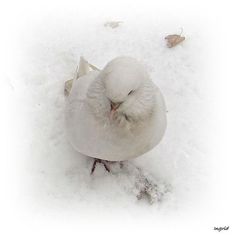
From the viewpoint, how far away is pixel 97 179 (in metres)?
3.90

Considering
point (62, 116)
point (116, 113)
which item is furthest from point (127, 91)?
point (62, 116)

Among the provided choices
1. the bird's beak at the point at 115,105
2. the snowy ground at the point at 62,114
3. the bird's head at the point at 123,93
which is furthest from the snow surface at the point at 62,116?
the bird's beak at the point at 115,105

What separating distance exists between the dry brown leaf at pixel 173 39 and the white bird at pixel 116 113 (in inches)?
42.9

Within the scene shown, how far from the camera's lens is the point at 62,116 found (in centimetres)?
412

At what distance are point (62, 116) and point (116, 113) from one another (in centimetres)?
97

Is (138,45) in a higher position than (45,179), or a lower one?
higher

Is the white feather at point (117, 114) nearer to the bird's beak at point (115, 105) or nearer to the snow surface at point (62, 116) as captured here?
the bird's beak at point (115, 105)

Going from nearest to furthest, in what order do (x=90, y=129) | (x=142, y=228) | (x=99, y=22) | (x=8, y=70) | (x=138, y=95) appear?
(x=138, y=95) < (x=90, y=129) < (x=142, y=228) < (x=8, y=70) < (x=99, y=22)

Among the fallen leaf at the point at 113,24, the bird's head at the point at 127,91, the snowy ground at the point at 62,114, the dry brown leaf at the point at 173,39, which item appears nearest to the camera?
the bird's head at the point at 127,91

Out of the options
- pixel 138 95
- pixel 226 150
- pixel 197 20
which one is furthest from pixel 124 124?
pixel 197 20

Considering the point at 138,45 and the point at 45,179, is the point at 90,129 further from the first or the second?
the point at 138,45

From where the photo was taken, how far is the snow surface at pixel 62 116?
3.81 m

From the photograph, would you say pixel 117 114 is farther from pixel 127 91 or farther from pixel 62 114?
pixel 62 114

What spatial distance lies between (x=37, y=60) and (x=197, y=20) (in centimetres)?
146
